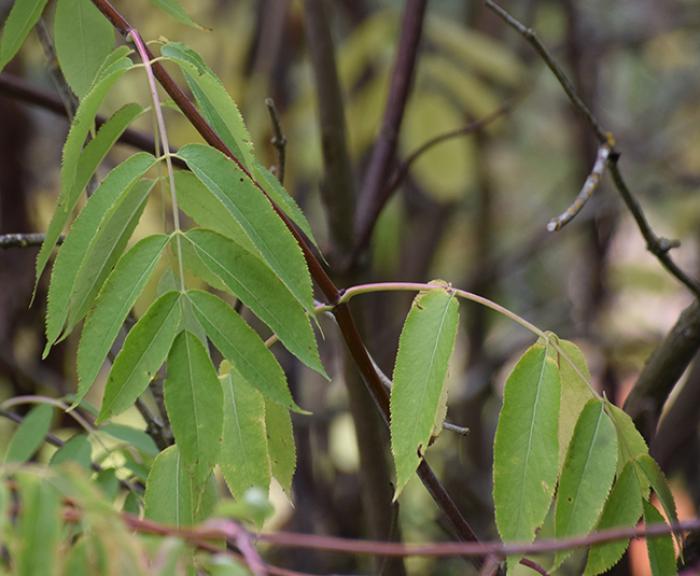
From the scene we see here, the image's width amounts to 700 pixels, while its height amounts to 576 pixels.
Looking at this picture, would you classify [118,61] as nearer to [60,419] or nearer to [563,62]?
[60,419]

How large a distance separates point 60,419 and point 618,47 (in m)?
1.77

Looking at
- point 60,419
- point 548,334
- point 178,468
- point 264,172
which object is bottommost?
point 60,419

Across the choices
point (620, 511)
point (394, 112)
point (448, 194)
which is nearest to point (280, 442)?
point (620, 511)

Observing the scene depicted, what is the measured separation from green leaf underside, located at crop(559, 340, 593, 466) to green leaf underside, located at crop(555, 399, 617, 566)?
0.08 feet

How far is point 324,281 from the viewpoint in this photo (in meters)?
0.78

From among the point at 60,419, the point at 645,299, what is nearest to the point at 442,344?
the point at 60,419

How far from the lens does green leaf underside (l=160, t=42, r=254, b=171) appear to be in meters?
0.78

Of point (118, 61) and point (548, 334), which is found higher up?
point (118, 61)

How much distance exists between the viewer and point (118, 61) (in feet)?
2.53

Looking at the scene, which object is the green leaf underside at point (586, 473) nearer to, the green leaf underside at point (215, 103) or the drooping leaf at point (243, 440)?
the drooping leaf at point (243, 440)

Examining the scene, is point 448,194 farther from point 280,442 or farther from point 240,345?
point 240,345

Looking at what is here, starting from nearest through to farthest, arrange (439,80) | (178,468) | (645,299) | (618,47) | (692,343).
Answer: (178,468)
(692,343)
(439,80)
(618,47)
(645,299)

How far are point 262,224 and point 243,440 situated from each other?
169 mm

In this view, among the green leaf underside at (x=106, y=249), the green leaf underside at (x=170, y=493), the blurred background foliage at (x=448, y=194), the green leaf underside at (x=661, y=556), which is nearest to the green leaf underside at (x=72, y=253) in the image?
the green leaf underside at (x=106, y=249)
